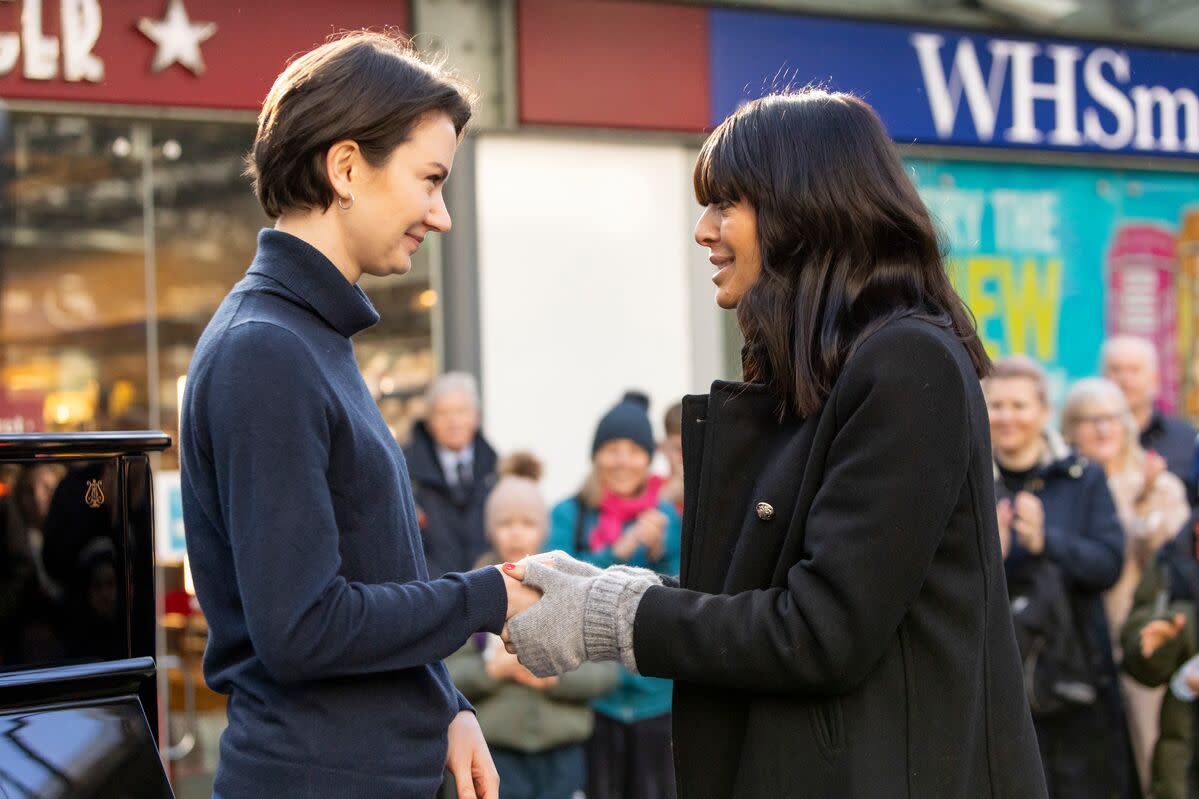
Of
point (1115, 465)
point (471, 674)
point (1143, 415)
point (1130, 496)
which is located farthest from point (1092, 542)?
point (471, 674)

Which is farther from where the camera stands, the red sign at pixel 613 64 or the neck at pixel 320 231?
the red sign at pixel 613 64

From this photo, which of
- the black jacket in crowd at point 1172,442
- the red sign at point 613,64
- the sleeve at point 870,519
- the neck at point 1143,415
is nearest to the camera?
the sleeve at point 870,519

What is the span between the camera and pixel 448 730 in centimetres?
242

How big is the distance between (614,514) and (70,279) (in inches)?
130

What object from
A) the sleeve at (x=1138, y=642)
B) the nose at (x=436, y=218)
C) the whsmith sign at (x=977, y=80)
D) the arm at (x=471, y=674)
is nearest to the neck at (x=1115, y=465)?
the sleeve at (x=1138, y=642)

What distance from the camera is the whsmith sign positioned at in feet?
29.9

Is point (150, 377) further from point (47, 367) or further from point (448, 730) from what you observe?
point (448, 730)

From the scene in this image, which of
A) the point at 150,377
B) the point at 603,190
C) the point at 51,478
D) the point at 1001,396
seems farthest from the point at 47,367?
the point at 51,478

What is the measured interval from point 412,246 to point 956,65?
790 centimetres

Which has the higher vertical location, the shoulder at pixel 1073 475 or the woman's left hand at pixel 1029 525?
the shoulder at pixel 1073 475

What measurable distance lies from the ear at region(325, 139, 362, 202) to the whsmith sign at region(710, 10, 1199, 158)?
6.64 m

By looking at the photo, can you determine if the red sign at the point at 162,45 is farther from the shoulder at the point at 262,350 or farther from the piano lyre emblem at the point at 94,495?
the shoulder at the point at 262,350

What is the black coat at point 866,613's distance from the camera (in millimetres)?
2215

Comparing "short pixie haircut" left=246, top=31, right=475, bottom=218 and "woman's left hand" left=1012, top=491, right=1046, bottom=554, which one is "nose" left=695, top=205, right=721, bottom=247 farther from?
"woman's left hand" left=1012, top=491, right=1046, bottom=554
